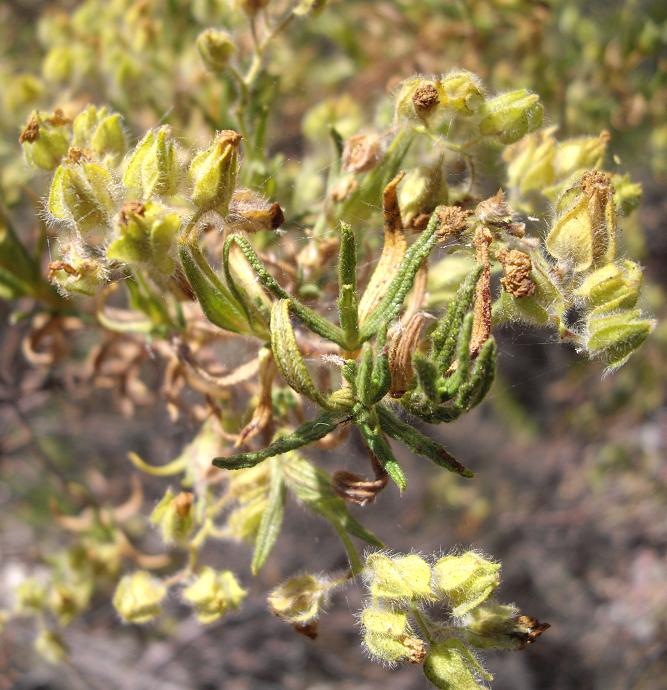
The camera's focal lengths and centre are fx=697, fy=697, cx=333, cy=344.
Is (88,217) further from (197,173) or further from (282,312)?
(282,312)

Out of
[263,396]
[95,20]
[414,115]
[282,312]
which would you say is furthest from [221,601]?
[95,20]

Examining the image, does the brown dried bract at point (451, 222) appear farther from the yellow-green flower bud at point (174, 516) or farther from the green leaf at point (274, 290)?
the yellow-green flower bud at point (174, 516)

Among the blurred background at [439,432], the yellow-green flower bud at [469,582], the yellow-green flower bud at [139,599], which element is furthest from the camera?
the blurred background at [439,432]

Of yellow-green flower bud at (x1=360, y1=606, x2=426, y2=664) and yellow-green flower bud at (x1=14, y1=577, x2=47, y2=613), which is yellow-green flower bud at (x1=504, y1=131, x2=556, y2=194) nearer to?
yellow-green flower bud at (x1=360, y1=606, x2=426, y2=664)

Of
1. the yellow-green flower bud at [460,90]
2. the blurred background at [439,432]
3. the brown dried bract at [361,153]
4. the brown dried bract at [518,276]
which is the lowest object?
the blurred background at [439,432]

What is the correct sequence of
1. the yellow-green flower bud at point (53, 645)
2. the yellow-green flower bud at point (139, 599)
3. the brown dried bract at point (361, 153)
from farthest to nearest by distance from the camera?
1. the yellow-green flower bud at point (53, 645)
2. the yellow-green flower bud at point (139, 599)
3. the brown dried bract at point (361, 153)

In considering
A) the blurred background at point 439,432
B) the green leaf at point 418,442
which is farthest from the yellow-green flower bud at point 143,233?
the blurred background at point 439,432

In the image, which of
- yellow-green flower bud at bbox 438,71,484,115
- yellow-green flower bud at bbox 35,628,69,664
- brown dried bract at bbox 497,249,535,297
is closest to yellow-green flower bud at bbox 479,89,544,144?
yellow-green flower bud at bbox 438,71,484,115

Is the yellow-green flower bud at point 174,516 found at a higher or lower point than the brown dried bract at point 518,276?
lower
